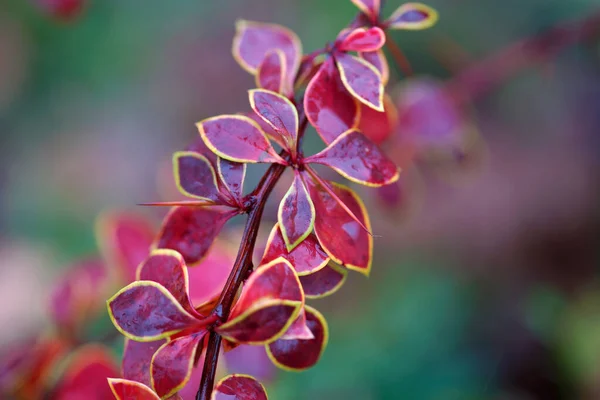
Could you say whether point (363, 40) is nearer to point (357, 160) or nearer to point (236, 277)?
point (357, 160)

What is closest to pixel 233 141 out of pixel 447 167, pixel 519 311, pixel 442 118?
pixel 442 118

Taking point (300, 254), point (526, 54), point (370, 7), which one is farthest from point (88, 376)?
point (526, 54)

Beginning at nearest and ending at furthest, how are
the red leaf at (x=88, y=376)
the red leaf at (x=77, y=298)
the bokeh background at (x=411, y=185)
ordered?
the red leaf at (x=88, y=376)
the red leaf at (x=77, y=298)
the bokeh background at (x=411, y=185)

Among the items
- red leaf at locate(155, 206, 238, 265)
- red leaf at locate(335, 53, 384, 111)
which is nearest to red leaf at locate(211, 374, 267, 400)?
red leaf at locate(155, 206, 238, 265)

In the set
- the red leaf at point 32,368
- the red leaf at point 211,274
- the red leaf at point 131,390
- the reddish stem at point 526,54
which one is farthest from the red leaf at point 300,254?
the reddish stem at point 526,54

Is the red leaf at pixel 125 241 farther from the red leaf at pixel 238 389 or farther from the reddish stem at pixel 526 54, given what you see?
the reddish stem at pixel 526 54

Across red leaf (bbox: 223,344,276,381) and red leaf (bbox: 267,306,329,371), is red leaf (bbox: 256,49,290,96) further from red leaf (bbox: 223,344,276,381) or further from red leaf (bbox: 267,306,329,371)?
red leaf (bbox: 223,344,276,381)
